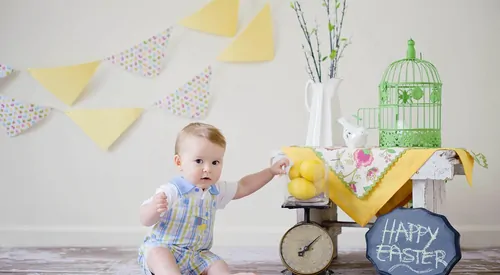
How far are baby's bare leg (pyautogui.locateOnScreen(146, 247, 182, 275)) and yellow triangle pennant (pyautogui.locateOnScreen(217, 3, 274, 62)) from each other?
1352 mm

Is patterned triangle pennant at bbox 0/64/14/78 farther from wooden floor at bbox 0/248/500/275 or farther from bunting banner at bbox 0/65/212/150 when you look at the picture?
wooden floor at bbox 0/248/500/275

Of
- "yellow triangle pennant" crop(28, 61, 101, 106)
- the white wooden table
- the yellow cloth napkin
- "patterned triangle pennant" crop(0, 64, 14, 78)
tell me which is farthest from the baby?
"patterned triangle pennant" crop(0, 64, 14, 78)

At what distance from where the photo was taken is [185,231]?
220cm

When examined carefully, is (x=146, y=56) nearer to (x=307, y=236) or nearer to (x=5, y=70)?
(x=5, y=70)

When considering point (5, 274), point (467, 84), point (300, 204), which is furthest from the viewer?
point (467, 84)

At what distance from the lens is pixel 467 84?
10.4ft

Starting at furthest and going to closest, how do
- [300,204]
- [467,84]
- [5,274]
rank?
[467,84] < [5,274] < [300,204]

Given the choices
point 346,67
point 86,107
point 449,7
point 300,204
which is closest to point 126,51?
point 86,107

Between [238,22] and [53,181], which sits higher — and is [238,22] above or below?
above

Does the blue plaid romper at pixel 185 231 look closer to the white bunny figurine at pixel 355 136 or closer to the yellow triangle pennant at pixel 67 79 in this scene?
the white bunny figurine at pixel 355 136

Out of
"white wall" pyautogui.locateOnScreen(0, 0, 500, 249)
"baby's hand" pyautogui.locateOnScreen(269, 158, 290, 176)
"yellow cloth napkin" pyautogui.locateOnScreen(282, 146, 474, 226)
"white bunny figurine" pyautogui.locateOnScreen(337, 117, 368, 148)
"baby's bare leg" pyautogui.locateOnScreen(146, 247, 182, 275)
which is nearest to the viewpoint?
"baby's bare leg" pyautogui.locateOnScreen(146, 247, 182, 275)

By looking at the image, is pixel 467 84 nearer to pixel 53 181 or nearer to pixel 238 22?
pixel 238 22

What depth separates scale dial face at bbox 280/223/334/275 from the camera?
94.5 inches

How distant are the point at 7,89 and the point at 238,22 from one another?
1.23 meters
